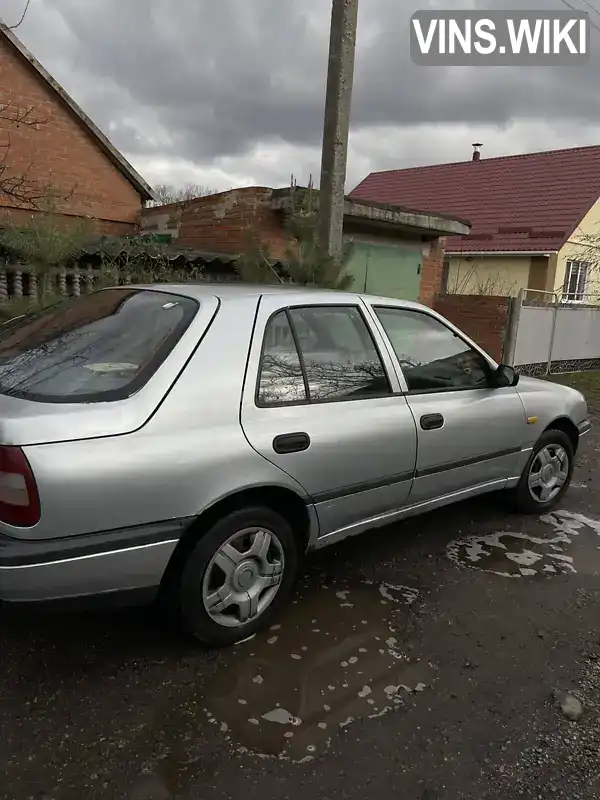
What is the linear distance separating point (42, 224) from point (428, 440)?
4196 mm

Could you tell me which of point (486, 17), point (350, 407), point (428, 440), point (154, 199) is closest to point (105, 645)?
point (350, 407)

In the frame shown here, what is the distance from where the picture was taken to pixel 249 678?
2611 mm

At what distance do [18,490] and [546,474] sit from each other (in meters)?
3.68

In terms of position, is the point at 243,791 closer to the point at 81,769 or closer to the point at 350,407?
the point at 81,769

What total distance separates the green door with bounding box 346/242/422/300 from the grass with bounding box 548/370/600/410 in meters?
3.07

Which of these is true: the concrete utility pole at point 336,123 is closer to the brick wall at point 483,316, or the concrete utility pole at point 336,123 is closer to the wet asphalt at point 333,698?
the wet asphalt at point 333,698

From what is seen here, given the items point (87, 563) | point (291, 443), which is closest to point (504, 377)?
point (291, 443)

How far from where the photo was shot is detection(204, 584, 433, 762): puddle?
2.32 m

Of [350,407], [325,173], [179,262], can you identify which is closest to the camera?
[350,407]

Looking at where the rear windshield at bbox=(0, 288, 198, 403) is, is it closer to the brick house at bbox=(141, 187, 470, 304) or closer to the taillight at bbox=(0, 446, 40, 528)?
the taillight at bbox=(0, 446, 40, 528)

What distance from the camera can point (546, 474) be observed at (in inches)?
178

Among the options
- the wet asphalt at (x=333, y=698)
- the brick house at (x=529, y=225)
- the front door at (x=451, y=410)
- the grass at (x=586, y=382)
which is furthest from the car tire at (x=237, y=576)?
the brick house at (x=529, y=225)

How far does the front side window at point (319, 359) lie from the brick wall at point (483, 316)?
288 inches

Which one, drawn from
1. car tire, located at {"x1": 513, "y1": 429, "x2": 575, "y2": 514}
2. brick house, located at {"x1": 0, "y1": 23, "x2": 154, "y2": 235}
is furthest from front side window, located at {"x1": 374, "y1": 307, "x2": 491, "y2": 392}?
brick house, located at {"x1": 0, "y1": 23, "x2": 154, "y2": 235}
